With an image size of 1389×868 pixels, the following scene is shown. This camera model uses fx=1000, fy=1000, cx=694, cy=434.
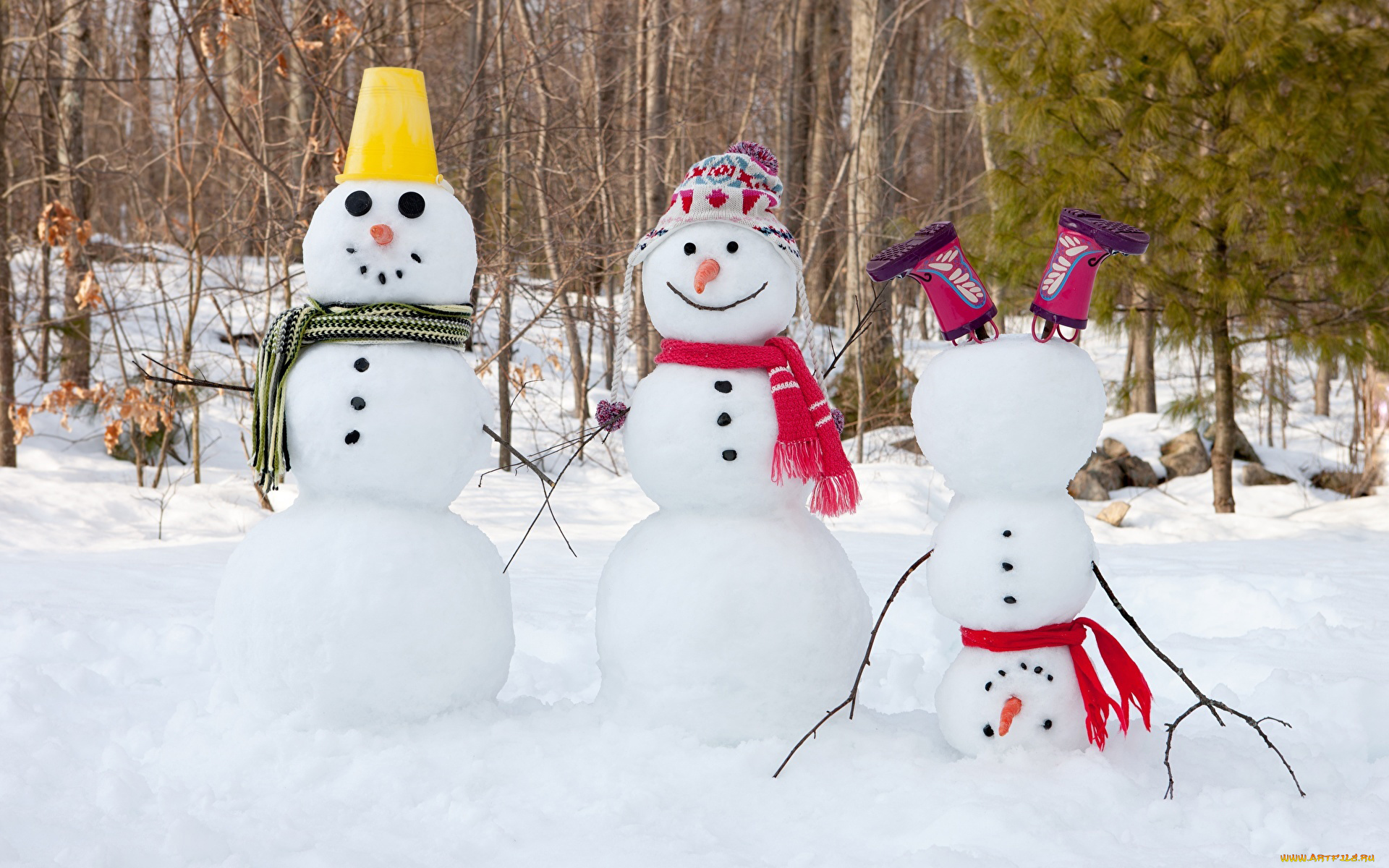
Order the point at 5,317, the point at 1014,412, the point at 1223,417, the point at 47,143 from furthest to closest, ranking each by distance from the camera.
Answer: the point at 47,143 < the point at 1223,417 < the point at 5,317 < the point at 1014,412

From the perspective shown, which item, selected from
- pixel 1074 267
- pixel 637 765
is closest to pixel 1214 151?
pixel 1074 267

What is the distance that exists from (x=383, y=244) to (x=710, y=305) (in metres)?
0.75

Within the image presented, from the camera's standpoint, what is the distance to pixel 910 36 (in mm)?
14359

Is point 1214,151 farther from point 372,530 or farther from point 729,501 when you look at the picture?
point 372,530

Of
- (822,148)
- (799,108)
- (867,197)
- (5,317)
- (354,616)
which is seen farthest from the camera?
Answer: (799,108)

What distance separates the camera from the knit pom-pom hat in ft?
7.59

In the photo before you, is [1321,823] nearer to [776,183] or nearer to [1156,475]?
[776,183]

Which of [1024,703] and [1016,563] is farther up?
[1016,563]

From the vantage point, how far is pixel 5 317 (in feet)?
20.4

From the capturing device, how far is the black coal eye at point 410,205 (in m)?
2.29

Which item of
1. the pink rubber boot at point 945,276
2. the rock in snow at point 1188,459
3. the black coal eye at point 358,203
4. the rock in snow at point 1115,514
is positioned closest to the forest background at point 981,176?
the rock in snow at point 1188,459

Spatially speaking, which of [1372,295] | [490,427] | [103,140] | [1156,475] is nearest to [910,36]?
[1156,475]

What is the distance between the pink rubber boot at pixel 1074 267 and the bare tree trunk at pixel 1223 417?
478 cm

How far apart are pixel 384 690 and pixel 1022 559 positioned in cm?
140
